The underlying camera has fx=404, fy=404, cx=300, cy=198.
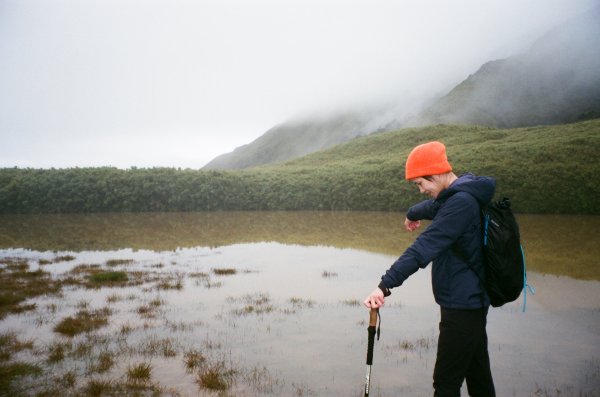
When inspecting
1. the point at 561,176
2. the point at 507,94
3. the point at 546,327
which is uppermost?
the point at 507,94

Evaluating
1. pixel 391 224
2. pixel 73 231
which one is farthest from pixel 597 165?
pixel 73 231

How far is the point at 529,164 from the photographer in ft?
114

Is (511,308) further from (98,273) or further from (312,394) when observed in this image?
(98,273)

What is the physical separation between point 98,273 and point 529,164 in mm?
34259

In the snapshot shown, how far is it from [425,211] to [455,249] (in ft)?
2.93

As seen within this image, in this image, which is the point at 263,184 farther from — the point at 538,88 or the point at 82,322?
the point at 538,88

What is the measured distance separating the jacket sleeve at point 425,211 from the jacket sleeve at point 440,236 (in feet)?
1.87

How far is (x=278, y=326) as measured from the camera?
8500 mm

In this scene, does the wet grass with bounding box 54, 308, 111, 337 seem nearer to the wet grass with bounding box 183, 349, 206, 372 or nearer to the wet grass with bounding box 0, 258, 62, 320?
the wet grass with bounding box 0, 258, 62, 320

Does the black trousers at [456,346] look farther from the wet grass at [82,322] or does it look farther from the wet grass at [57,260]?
the wet grass at [57,260]

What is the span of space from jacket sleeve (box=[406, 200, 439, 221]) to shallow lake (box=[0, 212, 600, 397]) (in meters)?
2.67

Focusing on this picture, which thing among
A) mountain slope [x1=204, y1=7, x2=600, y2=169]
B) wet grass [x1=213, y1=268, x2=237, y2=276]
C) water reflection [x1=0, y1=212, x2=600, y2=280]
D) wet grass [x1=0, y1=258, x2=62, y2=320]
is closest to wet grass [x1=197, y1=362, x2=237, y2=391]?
wet grass [x1=0, y1=258, x2=62, y2=320]

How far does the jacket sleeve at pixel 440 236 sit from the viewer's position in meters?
3.43

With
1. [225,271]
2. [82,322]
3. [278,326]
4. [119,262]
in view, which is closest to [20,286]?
[119,262]
